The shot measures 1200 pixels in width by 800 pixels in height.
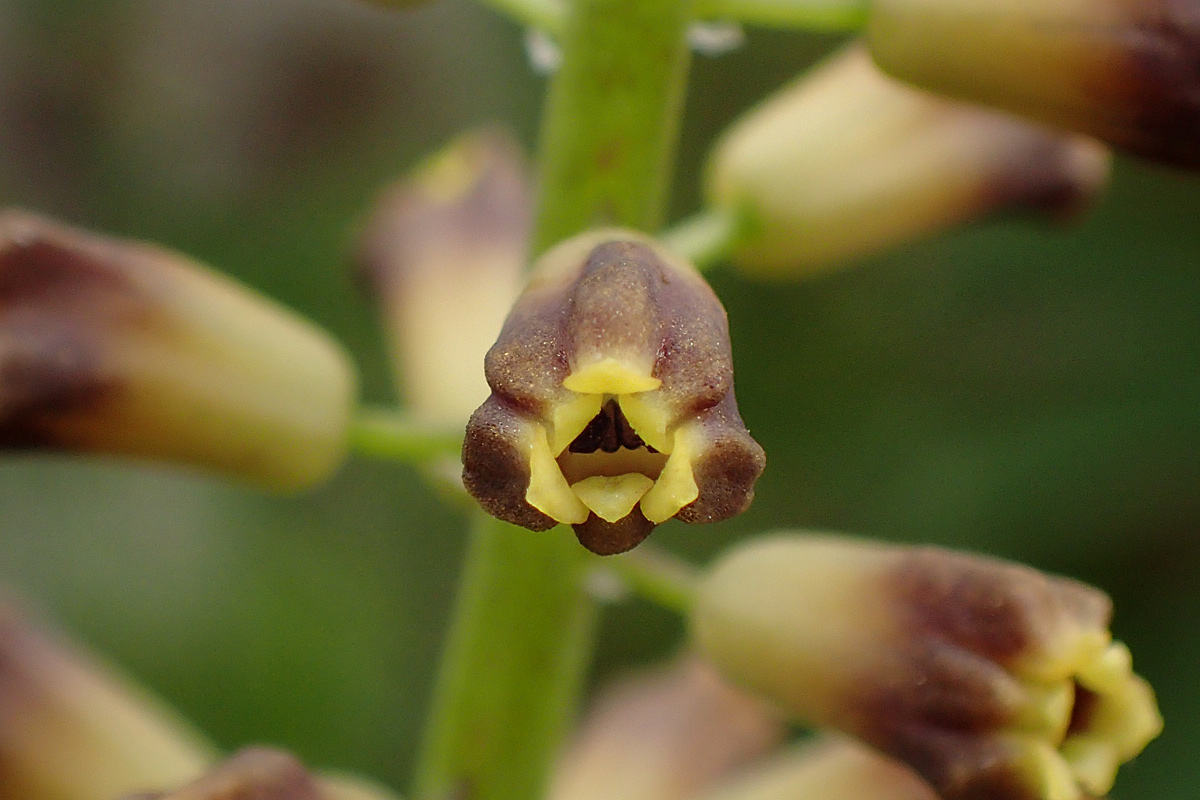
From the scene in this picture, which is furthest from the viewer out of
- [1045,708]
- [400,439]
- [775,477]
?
[775,477]

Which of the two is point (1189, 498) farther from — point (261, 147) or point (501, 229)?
point (261, 147)

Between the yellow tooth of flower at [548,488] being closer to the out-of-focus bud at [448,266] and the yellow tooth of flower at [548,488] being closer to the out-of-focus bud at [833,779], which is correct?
the out-of-focus bud at [833,779]

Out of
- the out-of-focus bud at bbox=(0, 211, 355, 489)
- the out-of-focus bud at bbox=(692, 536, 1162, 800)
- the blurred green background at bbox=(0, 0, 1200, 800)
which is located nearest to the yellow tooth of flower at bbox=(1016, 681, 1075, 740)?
the out-of-focus bud at bbox=(692, 536, 1162, 800)

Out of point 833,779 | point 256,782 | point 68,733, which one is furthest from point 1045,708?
point 68,733

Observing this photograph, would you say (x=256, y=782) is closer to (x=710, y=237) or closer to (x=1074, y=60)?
(x=710, y=237)

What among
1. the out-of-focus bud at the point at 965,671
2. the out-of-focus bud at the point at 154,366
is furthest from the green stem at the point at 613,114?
the out-of-focus bud at the point at 965,671

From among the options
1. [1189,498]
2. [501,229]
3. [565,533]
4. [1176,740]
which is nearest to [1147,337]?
[1189,498]

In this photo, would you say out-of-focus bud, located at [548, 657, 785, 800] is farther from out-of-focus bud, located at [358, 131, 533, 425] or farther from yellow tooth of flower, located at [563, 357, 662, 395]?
yellow tooth of flower, located at [563, 357, 662, 395]
